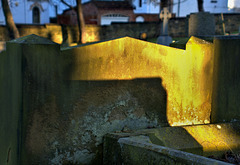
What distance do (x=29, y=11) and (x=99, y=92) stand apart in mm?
33263

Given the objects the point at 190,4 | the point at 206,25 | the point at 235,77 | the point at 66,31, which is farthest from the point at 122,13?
the point at 235,77

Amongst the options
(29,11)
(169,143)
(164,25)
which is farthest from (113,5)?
(169,143)

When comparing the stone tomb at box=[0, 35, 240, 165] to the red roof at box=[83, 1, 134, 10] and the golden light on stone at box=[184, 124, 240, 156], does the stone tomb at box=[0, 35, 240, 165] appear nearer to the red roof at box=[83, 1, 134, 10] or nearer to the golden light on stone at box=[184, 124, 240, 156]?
the golden light on stone at box=[184, 124, 240, 156]

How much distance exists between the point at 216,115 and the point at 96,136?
1542 mm

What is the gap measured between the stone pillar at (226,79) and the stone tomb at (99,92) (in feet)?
0.04

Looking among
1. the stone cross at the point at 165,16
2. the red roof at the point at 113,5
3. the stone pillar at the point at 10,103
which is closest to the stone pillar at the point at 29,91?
the stone pillar at the point at 10,103

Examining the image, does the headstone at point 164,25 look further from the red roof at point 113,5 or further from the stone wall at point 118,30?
the red roof at point 113,5

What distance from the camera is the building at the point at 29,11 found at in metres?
33.1

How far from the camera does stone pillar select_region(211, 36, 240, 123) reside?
3.55m

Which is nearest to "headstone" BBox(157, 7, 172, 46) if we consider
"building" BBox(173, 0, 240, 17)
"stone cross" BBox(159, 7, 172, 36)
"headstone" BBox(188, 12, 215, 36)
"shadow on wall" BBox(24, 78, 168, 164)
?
"stone cross" BBox(159, 7, 172, 36)

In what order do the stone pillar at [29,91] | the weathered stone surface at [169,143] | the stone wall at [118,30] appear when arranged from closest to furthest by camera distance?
the weathered stone surface at [169,143]
the stone pillar at [29,91]
the stone wall at [118,30]

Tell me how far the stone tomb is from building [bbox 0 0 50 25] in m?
32.3

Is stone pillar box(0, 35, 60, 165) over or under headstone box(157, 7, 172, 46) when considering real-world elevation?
under

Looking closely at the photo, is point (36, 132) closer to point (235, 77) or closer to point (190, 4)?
point (235, 77)
